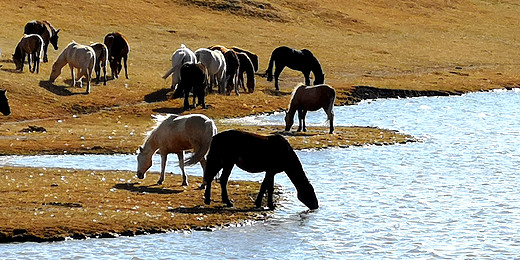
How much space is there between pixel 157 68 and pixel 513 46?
31.6 m

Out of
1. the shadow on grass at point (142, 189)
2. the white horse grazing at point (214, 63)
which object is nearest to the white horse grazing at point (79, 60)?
the white horse grazing at point (214, 63)

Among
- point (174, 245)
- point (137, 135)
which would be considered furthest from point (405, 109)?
point (174, 245)

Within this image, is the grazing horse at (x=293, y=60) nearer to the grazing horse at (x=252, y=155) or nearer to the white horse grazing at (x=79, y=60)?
the white horse grazing at (x=79, y=60)

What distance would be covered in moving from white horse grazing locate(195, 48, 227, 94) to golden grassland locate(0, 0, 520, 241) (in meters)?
0.84

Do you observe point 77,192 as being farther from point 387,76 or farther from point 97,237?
point 387,76

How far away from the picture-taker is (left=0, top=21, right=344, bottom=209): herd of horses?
18219 millimetres

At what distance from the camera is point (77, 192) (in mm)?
19359

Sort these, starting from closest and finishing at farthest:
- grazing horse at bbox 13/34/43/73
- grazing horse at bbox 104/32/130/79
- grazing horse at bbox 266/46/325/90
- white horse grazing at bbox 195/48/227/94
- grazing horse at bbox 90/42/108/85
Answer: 1. white horse grazing at bbox 195/48/227/94
2. grazing horse at bbox 90/42/108/85
3. grazing horse at bbox 13/34/43/73
4. grazing horse at bbox 104/32/130/79
5. grazing horse at bbox 266/46/325/90

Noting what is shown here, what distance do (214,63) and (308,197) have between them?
60.8ft

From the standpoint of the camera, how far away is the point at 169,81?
3984 cm

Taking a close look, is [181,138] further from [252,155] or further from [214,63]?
[214,63]

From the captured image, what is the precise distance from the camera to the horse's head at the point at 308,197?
61.3 feet

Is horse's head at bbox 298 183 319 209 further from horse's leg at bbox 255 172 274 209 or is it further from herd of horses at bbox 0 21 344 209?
horse's leg at bbox 255 172 274 209

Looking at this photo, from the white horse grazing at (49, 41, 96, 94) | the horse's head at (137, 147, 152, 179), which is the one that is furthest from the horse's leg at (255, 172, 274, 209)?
the white horse grazing at (49, 41, 96, 94)
